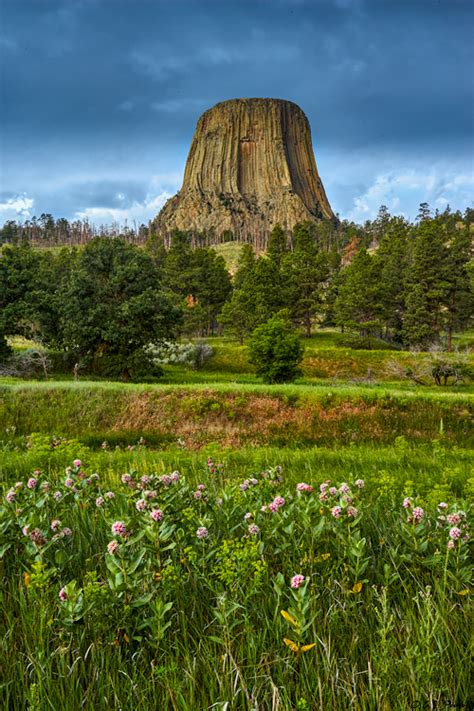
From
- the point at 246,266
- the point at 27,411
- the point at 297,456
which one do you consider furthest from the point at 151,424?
the point at 246,266

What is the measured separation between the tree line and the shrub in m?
3.65

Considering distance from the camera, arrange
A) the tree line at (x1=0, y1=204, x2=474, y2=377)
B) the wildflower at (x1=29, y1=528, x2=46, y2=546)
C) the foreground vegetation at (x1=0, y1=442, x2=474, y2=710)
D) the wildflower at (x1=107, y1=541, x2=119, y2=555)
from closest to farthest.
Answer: the foreground vegetation at (x1=0, y1=442, x2=474, y2=710), the wildflower at (x1=107, y1=541, x2=119, y2=555), the wildflower at (x1=29, y1=528, x2=46, y2=546), the tree line at (x1=0, y1=204, x2=474, y2=377)

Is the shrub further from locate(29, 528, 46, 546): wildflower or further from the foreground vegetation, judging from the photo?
locate(29, 528, 46, 546): wildflower

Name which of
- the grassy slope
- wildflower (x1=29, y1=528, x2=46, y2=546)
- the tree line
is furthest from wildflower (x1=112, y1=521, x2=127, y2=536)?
the tree line

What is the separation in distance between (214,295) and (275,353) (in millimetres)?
40011

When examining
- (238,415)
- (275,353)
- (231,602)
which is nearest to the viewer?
(231,602)

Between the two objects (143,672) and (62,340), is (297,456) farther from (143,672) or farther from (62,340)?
(62,340)

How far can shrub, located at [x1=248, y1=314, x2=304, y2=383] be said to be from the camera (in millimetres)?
30047

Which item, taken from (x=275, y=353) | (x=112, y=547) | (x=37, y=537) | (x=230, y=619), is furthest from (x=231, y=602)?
(x=275, y=353)

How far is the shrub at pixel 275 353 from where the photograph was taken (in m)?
30.0

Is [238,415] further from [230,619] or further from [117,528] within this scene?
[117,528]

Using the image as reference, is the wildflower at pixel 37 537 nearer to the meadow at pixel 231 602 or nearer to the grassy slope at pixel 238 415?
the meadow at pixel 231 602

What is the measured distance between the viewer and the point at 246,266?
225ft

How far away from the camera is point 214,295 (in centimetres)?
6844
